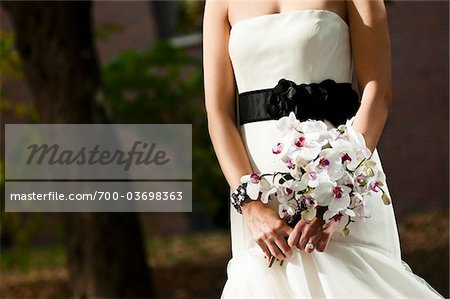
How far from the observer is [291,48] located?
2.99 meters

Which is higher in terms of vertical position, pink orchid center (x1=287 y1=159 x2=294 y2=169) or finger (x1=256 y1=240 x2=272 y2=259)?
pink orchid center (x1=287 y1=159 x2=294 y2=169)

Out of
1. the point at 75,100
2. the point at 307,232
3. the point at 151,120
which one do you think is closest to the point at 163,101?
the point at 151,120

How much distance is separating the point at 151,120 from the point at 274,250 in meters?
9.08

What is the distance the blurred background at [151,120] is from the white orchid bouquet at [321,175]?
233 inches

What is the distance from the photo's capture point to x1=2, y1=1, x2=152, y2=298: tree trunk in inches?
340

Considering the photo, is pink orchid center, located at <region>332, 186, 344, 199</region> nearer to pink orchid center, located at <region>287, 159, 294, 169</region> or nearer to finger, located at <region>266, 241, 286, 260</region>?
pink orchid center, located at <region>287, 159, 294, 169</region>

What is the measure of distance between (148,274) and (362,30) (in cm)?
633

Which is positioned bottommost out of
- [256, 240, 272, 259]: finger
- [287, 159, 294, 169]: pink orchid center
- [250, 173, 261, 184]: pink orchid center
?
[256, 240, 272, 259]: finger

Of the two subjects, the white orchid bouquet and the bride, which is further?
the bride

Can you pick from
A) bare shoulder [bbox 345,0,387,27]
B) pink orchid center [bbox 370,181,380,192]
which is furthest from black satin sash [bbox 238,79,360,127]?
pink orchid center [bbox 370,181,380,192]

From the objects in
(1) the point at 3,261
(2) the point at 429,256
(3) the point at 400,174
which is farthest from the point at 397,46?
(1) the point at 3,261

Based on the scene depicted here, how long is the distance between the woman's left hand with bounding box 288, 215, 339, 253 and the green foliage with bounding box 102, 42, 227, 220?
8.66 meters

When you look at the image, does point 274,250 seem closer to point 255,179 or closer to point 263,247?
point 263,247

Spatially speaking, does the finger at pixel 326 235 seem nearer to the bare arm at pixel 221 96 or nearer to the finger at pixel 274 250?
the finger at pixel 274 250
